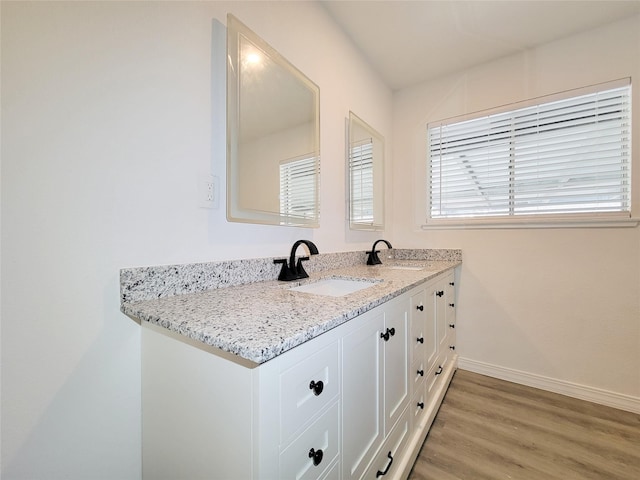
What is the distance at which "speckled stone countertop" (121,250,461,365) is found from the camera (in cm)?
50

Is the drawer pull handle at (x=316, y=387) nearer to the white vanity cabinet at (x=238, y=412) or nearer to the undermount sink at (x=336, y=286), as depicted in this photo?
the white vanity cabinet at (x=238, y=412)

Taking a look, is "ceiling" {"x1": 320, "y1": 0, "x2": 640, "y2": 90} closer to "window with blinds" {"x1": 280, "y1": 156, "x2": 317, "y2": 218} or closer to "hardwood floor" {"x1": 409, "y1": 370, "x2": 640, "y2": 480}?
"window with blinds" {"x1": 280, "y1": 156, "x2": 317, "y2": 218}

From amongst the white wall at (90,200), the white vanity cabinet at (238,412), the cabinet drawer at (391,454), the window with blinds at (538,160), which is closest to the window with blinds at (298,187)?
the white wall at (90,200)

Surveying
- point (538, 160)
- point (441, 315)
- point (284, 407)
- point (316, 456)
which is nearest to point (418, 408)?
point (441, 315)

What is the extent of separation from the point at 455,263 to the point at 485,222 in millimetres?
385

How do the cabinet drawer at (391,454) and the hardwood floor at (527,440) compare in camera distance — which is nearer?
the cabinet drawer at (391,454)

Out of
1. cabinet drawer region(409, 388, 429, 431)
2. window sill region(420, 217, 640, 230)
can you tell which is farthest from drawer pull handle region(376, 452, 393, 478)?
window sill region(420, 217, 640, 230)

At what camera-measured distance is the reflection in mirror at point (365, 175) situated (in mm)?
1821

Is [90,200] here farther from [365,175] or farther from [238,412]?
[365,175]

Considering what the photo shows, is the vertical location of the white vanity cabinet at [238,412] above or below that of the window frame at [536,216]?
below

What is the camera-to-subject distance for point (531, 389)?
1.83 meters

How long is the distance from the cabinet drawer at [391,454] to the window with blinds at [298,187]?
1018 mm

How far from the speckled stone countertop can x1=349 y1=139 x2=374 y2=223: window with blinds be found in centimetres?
85

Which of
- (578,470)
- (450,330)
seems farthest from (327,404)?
(450,330)
